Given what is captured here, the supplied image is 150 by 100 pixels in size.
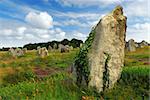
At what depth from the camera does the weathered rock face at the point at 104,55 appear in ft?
58.2

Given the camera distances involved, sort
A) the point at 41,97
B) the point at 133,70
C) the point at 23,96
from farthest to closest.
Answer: the point at 133,70, the point at 23,96, the point at 41,97

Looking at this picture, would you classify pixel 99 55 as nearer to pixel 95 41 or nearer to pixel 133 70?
pixel 95 41

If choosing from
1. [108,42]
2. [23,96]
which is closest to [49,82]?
[23,96]

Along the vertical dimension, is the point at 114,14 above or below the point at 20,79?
above

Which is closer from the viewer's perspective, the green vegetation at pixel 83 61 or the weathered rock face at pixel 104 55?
the weathered rock face at pixel 104 55

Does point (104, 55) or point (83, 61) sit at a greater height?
point (104, 55)

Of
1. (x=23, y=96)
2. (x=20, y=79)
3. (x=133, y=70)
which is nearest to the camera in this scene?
(x=23, y=96)

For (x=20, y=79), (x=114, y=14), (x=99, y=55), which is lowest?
(x=20, y=79)

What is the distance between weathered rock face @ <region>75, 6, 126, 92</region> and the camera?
17.8 m

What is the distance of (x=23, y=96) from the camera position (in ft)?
58.2

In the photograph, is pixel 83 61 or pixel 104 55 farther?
pixel 83 61

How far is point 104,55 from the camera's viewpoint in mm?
17828

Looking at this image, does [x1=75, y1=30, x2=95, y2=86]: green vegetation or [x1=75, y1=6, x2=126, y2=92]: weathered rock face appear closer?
[x1=75, y1=6, x2=126, y2=92]: weathered rock face

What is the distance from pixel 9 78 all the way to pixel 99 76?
2118 centimetres
